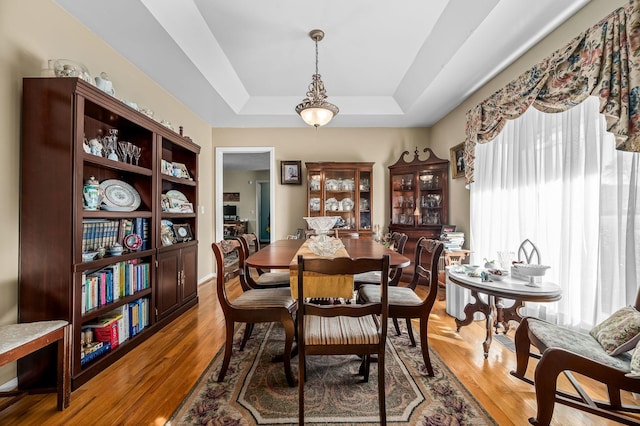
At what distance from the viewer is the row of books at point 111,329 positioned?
6.05ft

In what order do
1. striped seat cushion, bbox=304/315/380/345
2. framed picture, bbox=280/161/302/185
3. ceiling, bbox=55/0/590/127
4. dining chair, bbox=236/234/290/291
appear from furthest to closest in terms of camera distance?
framed picture, bbox=280/161/302/185 → dining chair, bbox=236/234/290/291 → ceiling, bbox=55/0/590/127 → striped seat cushion, bbox=304/315/380/345

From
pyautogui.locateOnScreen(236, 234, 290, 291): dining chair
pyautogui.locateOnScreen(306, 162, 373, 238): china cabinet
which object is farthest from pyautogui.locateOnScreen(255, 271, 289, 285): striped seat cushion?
pyautogui.locateOnScreen(306, 162, 373, 238): china cabinet

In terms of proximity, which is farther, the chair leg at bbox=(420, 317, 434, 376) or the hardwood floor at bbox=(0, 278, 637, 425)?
the chair leg at bbox=(420, 317, 434, 376)

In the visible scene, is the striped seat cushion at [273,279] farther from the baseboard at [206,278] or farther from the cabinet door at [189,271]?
the baseboard at [206,278]

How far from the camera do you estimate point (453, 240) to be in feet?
11.1

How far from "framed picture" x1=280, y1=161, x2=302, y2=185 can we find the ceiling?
107cm

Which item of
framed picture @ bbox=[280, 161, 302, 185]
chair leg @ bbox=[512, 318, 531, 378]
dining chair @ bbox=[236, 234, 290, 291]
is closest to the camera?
chair leg @ bbox=[512, 318, 531, 378]

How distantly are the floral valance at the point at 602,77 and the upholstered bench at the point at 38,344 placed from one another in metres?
3.30

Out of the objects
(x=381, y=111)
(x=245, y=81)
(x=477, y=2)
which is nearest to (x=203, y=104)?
(x=245, y=81)

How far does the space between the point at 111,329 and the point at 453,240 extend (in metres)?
3.56

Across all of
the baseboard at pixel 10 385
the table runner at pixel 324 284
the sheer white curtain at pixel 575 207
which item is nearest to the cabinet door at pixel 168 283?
the baseboard at pixel 10 385

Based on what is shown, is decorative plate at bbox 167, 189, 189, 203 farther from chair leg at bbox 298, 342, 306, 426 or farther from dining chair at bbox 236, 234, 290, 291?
chair leg at bbox 298, 342, 306, 426

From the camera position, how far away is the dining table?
5.65 ft

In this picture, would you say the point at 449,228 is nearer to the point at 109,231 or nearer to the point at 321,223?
the point at 321,223
